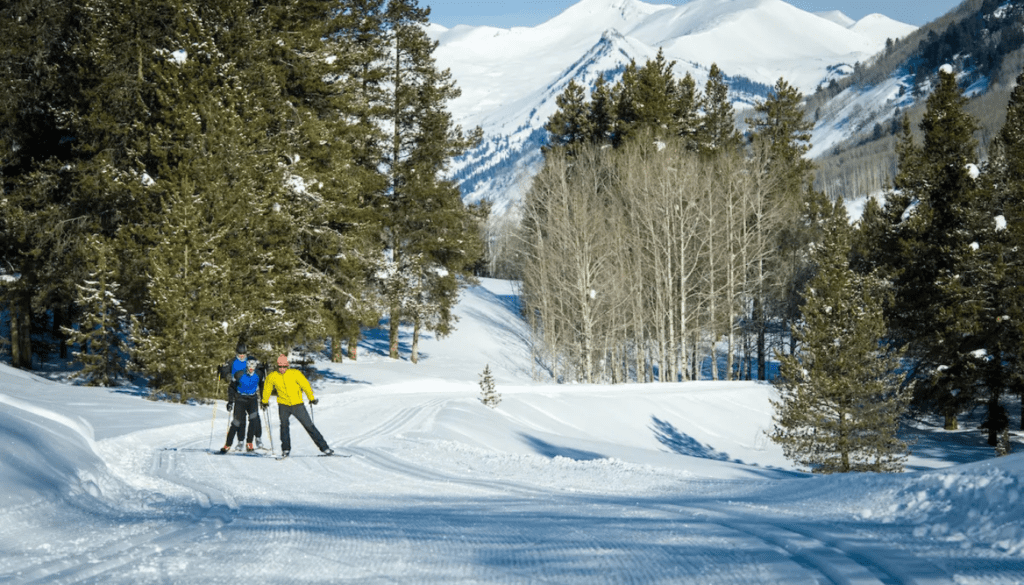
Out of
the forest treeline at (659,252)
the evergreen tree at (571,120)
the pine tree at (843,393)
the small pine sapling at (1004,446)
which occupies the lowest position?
the small pine sapling at (1004,446)

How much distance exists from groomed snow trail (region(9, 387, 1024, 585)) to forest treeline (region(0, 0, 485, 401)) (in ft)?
34.9

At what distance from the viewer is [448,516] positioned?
7023 millimetres

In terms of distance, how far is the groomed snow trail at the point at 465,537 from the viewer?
4844 millimetres

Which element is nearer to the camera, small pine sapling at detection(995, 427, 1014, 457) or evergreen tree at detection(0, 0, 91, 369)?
evergreen tree at detection(0, 0, 91, 369)

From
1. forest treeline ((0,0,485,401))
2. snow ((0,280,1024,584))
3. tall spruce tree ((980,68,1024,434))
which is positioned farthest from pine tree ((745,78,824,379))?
snow ((0,280,1024,584))

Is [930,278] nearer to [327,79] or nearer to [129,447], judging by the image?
[327,79]

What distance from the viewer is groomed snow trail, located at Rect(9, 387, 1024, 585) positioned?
4.84m

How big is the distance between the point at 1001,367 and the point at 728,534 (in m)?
25.8

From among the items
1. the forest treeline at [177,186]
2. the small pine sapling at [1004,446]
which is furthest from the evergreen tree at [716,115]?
the forest treeline at [177,186]

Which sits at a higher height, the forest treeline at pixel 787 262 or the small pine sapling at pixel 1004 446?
the forest treeline at pixel 787 262

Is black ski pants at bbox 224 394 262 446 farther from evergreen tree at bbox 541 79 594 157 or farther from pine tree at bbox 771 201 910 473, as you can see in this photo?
evergreen tree at bbox 541 79 594 157

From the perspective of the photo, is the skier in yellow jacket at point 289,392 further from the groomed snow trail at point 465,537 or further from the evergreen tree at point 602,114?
the evergreen tree at point 602,114

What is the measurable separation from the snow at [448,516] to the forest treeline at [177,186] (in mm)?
4871

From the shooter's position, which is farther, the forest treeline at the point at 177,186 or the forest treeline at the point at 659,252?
the forest treeline at the point at 659,252
